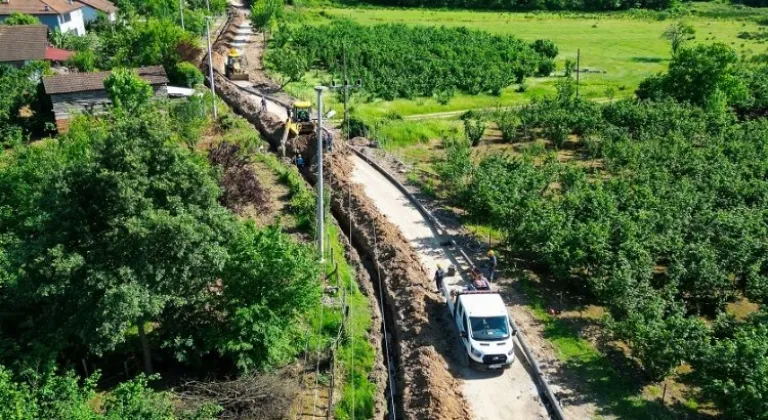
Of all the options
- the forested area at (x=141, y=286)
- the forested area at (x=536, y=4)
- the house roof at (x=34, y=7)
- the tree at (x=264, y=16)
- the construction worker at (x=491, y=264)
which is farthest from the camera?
the forested area at (x=536, y=4)

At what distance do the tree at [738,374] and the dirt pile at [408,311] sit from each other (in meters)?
7.96

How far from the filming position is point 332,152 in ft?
131

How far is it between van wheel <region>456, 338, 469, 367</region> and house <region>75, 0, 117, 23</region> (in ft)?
231

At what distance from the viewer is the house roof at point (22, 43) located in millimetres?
52406

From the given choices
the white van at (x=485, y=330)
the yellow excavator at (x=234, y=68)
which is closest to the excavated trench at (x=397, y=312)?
the white van at (x=485, y=330)

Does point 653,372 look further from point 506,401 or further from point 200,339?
point 200,339

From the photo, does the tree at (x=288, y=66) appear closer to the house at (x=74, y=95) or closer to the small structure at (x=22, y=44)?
the house at (x=74, y=95)

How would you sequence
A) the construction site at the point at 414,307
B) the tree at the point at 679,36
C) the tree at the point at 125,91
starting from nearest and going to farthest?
the construction site at the point at 414,307 → the tree at the point at 125,91 → the tree at the point at 679,36

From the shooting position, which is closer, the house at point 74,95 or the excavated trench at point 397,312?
the excavated trench at point 397,312

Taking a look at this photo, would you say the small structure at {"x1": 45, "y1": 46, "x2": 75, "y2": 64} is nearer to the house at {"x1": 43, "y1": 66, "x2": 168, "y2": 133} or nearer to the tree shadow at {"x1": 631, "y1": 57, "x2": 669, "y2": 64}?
the house at {"x1": 43, "y1": 66, "x2": 168, "y2": 133}

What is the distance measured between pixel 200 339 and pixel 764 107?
5585 cm

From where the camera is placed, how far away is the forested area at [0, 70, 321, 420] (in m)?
18.8

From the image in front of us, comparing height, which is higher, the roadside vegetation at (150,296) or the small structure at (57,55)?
the small structure at (57,55)

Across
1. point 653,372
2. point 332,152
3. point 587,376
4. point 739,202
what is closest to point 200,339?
point 587,376
